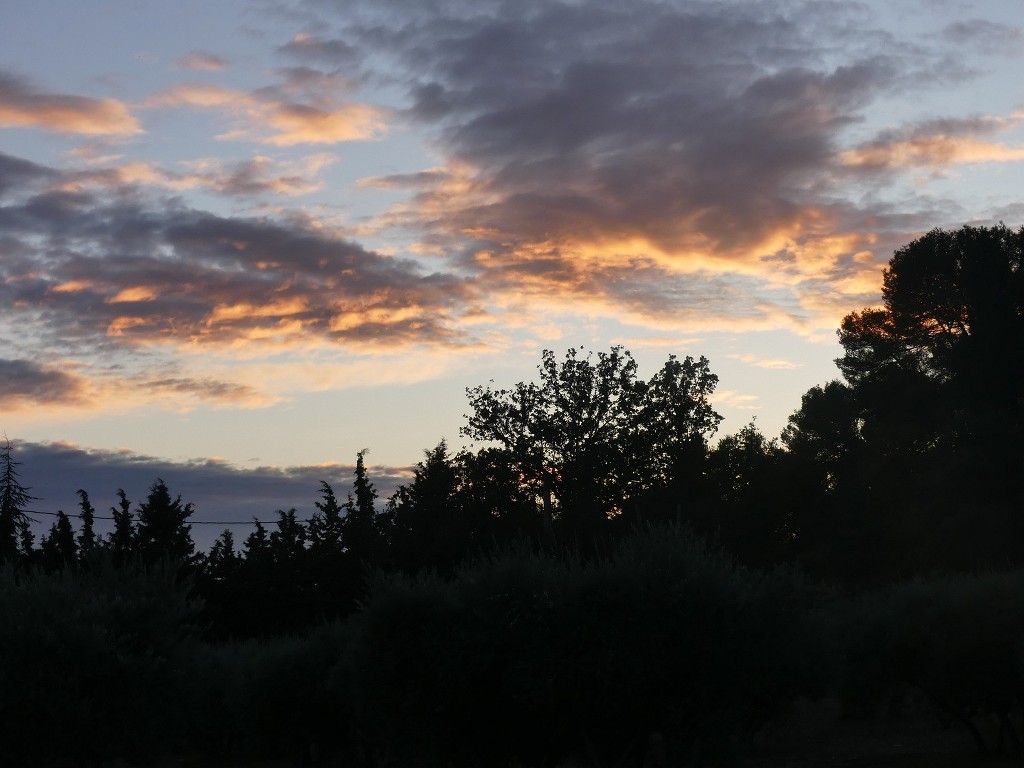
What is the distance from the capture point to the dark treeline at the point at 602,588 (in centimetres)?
1947

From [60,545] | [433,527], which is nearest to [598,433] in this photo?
[433,527]

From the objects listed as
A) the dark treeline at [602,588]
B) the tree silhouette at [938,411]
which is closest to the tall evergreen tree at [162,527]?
the dark treeline at [602,588]

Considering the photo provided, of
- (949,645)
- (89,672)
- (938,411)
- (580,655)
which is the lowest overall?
(949,645)

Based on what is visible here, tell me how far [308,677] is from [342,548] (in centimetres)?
3076

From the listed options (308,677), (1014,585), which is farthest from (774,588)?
(308,677)

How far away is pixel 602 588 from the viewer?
64.6 ft

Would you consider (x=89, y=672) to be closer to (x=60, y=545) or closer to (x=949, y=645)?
(x=949, y=645)

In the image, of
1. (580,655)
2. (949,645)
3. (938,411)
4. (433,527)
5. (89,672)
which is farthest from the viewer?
(433,527)

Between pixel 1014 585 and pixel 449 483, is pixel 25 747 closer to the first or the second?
pixel 1014 585

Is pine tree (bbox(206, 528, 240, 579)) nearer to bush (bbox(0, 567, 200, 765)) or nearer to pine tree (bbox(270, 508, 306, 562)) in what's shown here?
pine tree (bbox(270, 508, 306, 562))

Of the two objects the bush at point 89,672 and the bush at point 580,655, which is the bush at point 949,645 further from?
the bush at point 89,672

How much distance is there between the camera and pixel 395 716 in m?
21.6

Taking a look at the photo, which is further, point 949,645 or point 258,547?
point 258,547

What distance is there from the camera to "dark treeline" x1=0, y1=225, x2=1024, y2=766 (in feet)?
63.9
